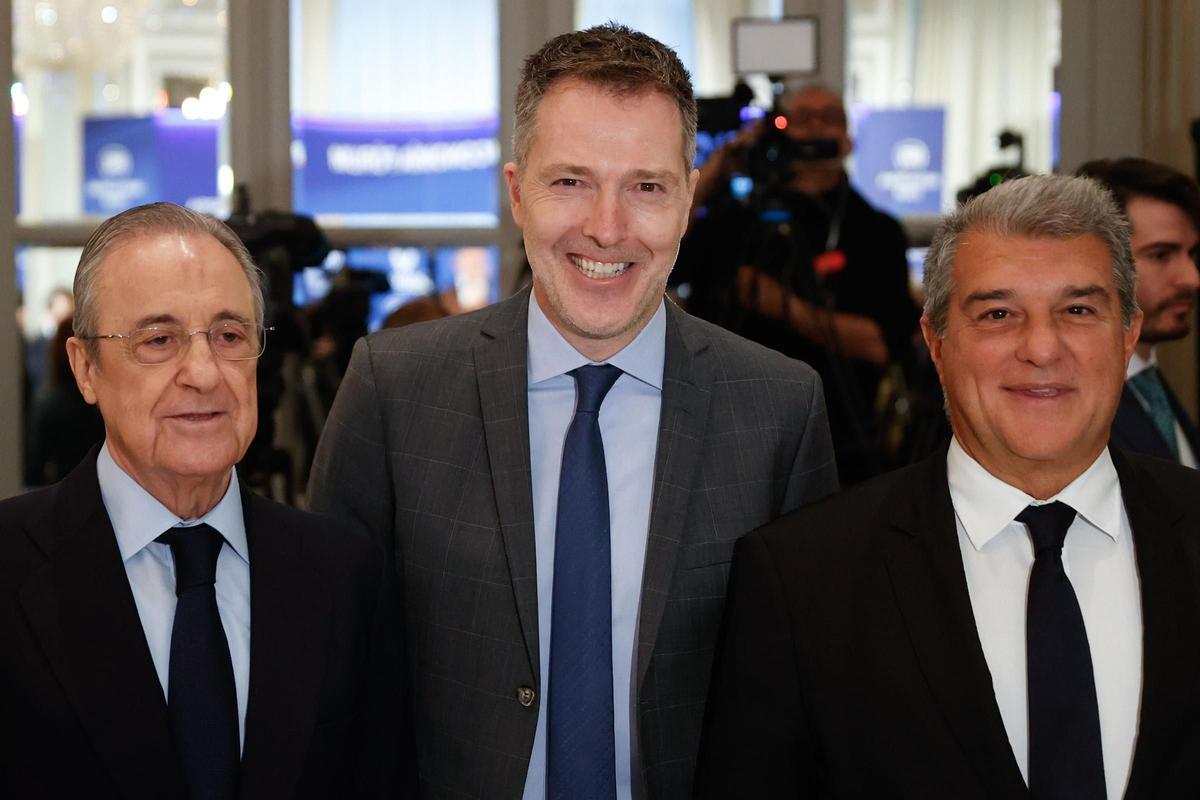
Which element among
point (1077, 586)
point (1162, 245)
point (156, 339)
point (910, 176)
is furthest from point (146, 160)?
point (1077, 586)

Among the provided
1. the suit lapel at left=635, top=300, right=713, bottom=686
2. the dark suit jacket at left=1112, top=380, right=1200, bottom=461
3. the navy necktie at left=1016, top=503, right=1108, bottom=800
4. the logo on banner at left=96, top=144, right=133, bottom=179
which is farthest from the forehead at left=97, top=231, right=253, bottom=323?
the logo on banner at left=96, top=144, right=133, bottom=179

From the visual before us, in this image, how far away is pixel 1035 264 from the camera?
1.54 metres

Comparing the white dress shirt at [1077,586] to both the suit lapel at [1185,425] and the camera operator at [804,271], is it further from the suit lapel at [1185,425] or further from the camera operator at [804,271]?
the camera operator at [804,271]

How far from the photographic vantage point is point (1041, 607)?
1481 mm

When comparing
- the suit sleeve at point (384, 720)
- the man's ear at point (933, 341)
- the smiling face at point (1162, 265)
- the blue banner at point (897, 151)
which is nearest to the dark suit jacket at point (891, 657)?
the man's ear at point (933, 341)

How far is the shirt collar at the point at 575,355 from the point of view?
1.75 m

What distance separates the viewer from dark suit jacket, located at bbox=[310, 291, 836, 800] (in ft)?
5.46

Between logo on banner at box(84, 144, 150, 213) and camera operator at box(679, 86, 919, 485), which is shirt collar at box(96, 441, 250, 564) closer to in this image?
camera operator at box(679, 86, 919, 485)

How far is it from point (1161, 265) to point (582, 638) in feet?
5.26

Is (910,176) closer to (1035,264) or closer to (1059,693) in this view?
(1035,264)

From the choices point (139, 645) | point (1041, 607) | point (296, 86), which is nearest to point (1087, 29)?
point (296, 86)

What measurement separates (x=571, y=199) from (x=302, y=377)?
8.74 ft

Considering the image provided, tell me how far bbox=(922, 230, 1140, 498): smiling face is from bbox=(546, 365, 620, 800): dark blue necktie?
1.40ft

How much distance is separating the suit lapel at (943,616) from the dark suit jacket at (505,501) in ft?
0.75
